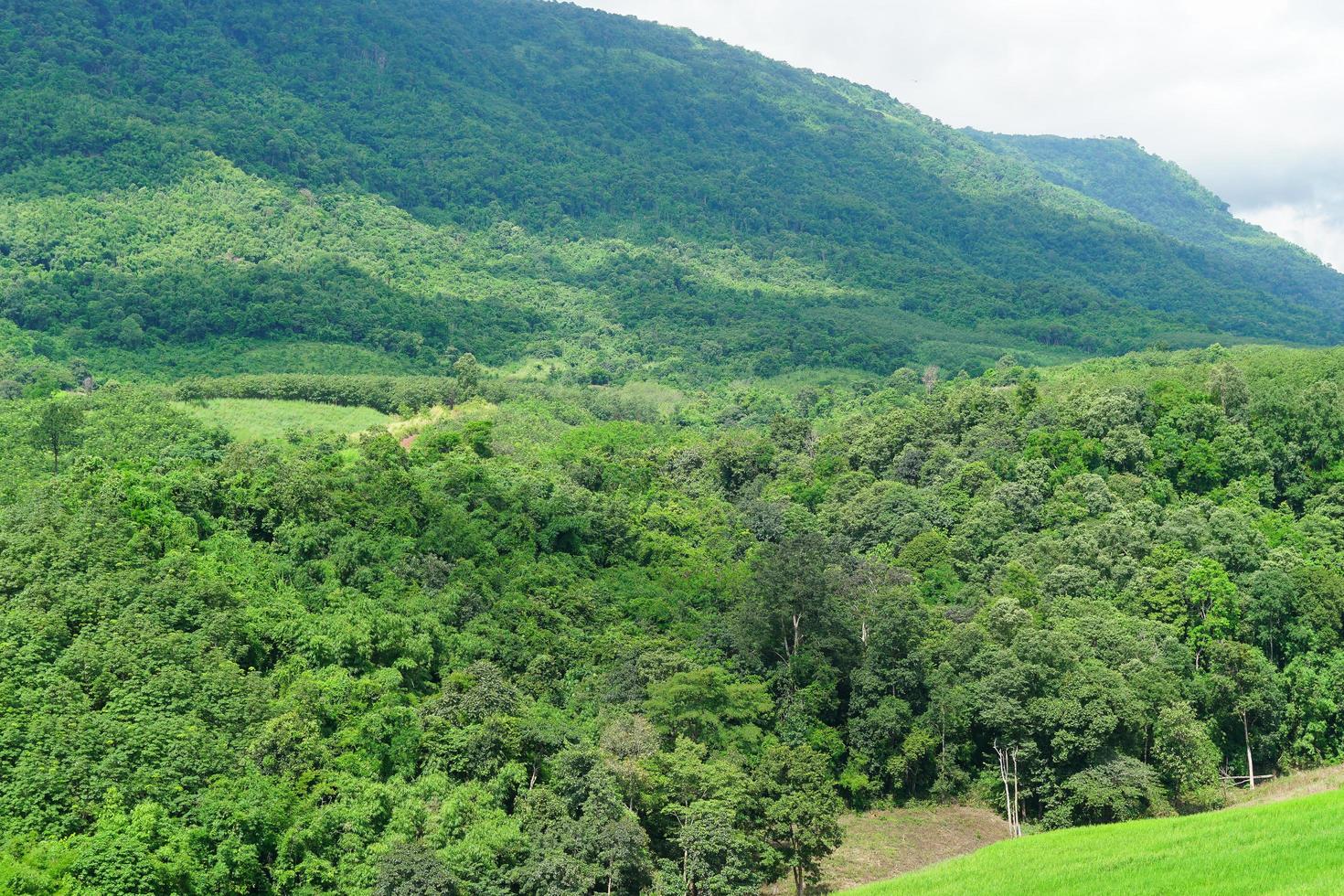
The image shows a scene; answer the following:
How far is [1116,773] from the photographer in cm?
3988

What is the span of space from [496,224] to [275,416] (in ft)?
270

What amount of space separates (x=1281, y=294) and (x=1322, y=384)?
13884cm

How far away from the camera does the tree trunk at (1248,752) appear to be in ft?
143

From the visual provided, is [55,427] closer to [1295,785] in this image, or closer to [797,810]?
[797,810]

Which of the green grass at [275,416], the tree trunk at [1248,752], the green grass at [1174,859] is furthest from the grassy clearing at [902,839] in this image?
the green grass at [275,416]

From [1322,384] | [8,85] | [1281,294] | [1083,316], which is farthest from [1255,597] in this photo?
[1281,294]

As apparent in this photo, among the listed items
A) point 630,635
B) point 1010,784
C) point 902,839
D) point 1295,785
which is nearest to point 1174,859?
point 902,839

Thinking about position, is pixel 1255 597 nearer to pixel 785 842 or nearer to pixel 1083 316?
pixel 785 842

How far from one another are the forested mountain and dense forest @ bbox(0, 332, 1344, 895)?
4541 centimetres

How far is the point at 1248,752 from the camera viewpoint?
44.1m

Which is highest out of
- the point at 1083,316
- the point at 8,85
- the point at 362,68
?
the point at 362,68

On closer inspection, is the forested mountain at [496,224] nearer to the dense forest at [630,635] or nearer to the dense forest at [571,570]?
the dense forest at [571,570]

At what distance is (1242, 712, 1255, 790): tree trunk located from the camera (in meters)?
43.7

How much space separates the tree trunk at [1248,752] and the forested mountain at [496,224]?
2530 inches
